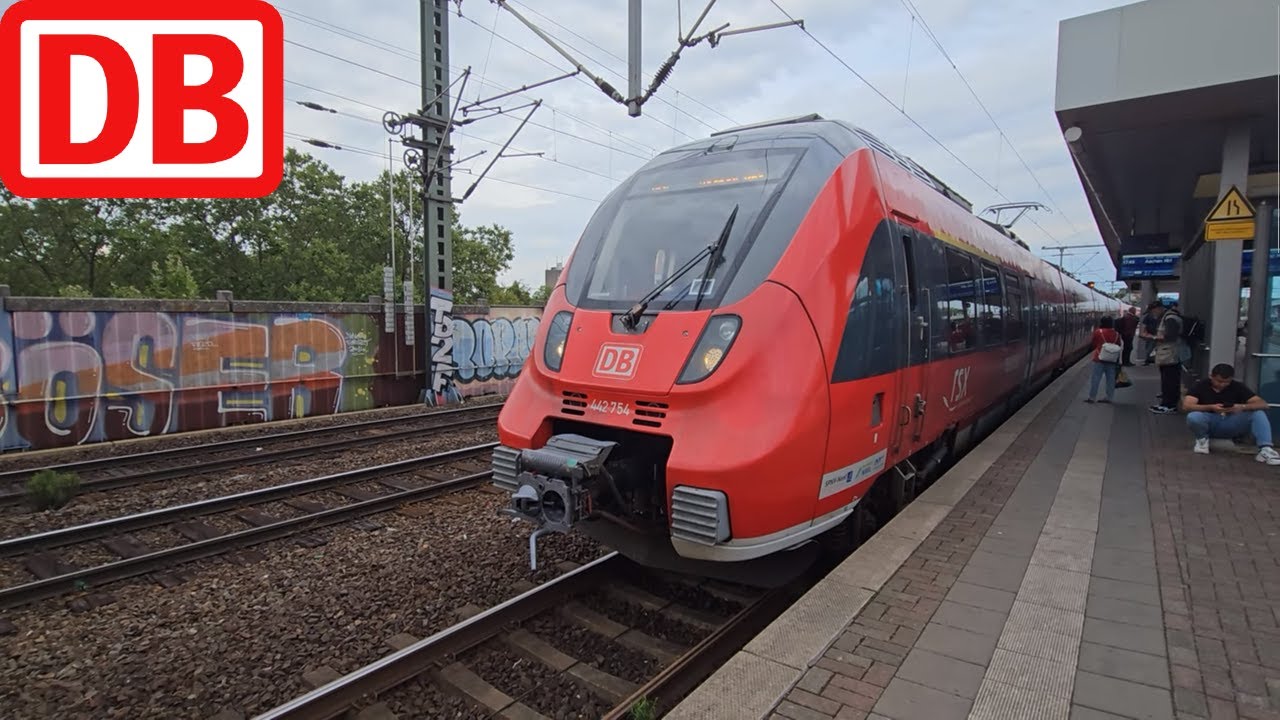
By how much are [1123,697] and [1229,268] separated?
7.52 meters

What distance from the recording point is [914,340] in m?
4.95

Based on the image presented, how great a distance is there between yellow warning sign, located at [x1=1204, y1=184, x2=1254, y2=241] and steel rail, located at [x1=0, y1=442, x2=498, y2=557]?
10.0 m

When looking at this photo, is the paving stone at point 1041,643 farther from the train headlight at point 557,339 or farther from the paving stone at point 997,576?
the train headlight at point 557,339

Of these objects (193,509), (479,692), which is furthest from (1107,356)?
(193,509)

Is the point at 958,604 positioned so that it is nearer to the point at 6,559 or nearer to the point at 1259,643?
the point at 1259,643

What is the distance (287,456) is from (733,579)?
804 centimetres

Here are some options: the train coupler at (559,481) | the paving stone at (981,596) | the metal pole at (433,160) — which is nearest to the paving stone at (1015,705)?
the paving stone at (981,596)

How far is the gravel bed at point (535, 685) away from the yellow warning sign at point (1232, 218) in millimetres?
8558

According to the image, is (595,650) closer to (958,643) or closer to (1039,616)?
(958,643)

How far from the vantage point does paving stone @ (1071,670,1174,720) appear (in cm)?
262

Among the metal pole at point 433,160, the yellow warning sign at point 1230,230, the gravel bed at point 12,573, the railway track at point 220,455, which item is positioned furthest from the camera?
the metal pole at point 433,160

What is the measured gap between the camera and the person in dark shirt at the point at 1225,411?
6.89 meters

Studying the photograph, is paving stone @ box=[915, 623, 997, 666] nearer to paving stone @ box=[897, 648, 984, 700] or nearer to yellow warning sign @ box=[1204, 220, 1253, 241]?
paving stone @ box=[897, 648, 984, 700]

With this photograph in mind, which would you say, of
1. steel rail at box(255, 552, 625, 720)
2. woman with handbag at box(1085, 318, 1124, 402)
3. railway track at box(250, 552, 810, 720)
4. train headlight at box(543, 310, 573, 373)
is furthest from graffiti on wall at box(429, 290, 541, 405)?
woman with handbag at box(1085, 318, 1124, 402)
